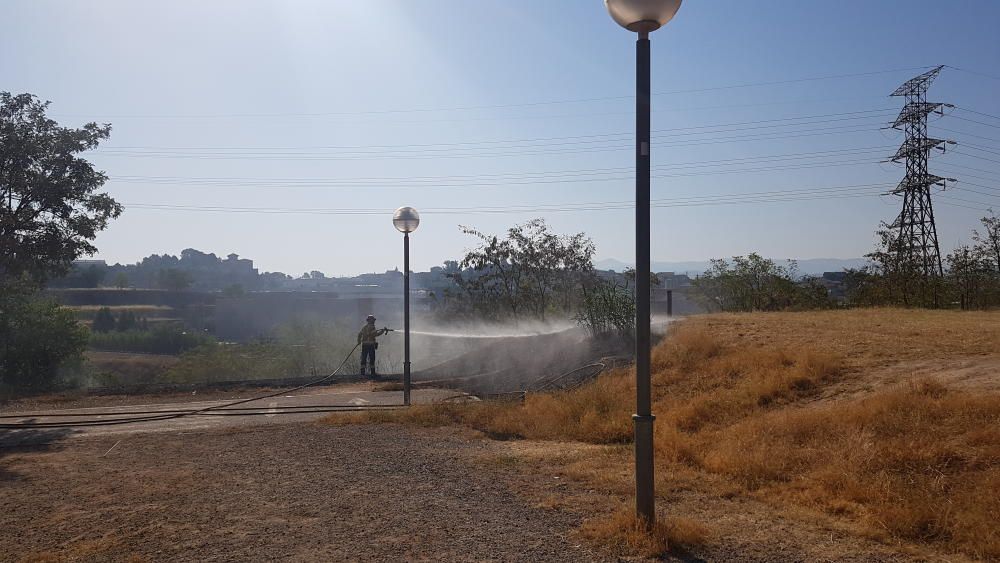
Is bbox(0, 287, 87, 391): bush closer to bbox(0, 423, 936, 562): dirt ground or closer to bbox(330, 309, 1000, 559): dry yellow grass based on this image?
bbox(0, 423, 936, 562): dirt ground

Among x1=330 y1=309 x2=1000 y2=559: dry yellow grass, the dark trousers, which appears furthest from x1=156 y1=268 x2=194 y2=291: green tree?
x1=330 y1=309 x2=1000 y2=559: dry yellow grass

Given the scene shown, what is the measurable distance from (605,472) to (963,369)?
5158 millimetres

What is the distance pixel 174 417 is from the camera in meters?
10.9

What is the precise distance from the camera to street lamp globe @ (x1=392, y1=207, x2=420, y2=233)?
1195cm

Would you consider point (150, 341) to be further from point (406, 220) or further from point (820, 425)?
point (820, 425)

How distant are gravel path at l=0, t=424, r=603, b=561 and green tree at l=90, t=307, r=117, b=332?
164 feet

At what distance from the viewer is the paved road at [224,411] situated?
10.1 meters

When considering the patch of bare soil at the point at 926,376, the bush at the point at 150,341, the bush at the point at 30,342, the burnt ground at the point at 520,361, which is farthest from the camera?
the bush at the point at 150,341

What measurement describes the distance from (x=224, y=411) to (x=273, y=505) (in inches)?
272

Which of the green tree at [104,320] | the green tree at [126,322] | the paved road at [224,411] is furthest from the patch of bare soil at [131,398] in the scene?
the green tree at [104,320]

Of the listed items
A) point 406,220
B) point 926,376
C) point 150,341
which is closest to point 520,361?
point 406,220

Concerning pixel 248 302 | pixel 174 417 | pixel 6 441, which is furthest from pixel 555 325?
pixel 248 302

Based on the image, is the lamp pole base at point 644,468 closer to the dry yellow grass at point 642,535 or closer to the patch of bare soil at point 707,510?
the dry yellow grass at point 642,535

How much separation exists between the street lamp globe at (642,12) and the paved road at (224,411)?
7.91 meters
